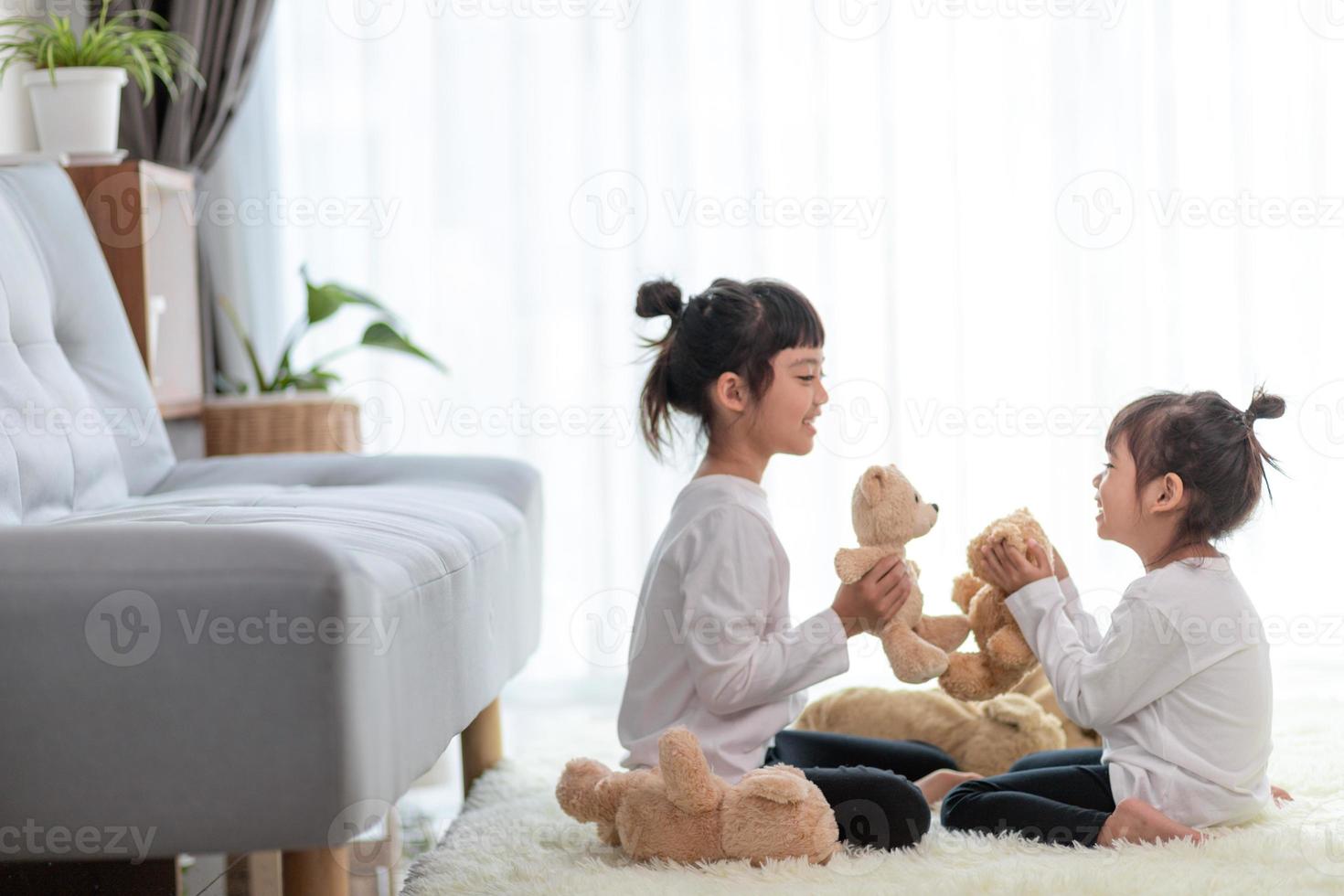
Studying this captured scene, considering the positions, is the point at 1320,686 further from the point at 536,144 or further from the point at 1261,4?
the point at 536,144

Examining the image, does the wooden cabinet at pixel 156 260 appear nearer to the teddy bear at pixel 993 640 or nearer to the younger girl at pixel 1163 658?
the teddy bear at pixel 993 640

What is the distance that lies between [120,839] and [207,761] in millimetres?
105

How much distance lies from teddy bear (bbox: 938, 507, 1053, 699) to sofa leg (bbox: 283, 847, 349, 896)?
2.48 ft

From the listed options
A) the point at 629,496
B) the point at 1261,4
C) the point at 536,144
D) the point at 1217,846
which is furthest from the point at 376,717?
the point at 1261,4

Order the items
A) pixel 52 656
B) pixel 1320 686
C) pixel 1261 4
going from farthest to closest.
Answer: pixel 1261 4, pixel 1320 686, pixel 52 656

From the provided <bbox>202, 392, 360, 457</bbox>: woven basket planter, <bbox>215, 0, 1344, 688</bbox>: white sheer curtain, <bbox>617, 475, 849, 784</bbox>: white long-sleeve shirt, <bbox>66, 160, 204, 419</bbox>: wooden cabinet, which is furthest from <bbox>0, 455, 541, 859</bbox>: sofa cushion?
<bbox>215, 0, 1344, 688</bbox>: white sheer curtain

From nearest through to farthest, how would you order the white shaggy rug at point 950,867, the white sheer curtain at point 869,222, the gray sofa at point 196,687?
1. the gray sofa at point 196,687
2. the white shaggy rug at point 950,867
3. the white sheer curtain at point 869,222

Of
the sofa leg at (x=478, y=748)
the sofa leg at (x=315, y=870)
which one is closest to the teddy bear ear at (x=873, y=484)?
the sofa leg at (x=315, y=870)

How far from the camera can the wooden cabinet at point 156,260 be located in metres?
2.37

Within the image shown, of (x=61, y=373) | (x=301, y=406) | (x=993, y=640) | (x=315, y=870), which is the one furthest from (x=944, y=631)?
(x=301, y=406)

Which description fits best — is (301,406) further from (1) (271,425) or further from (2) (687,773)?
(2) (687,773)

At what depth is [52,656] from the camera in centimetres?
107

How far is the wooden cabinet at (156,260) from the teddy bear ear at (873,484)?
1442 millimetres

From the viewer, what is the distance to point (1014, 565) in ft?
5.11
